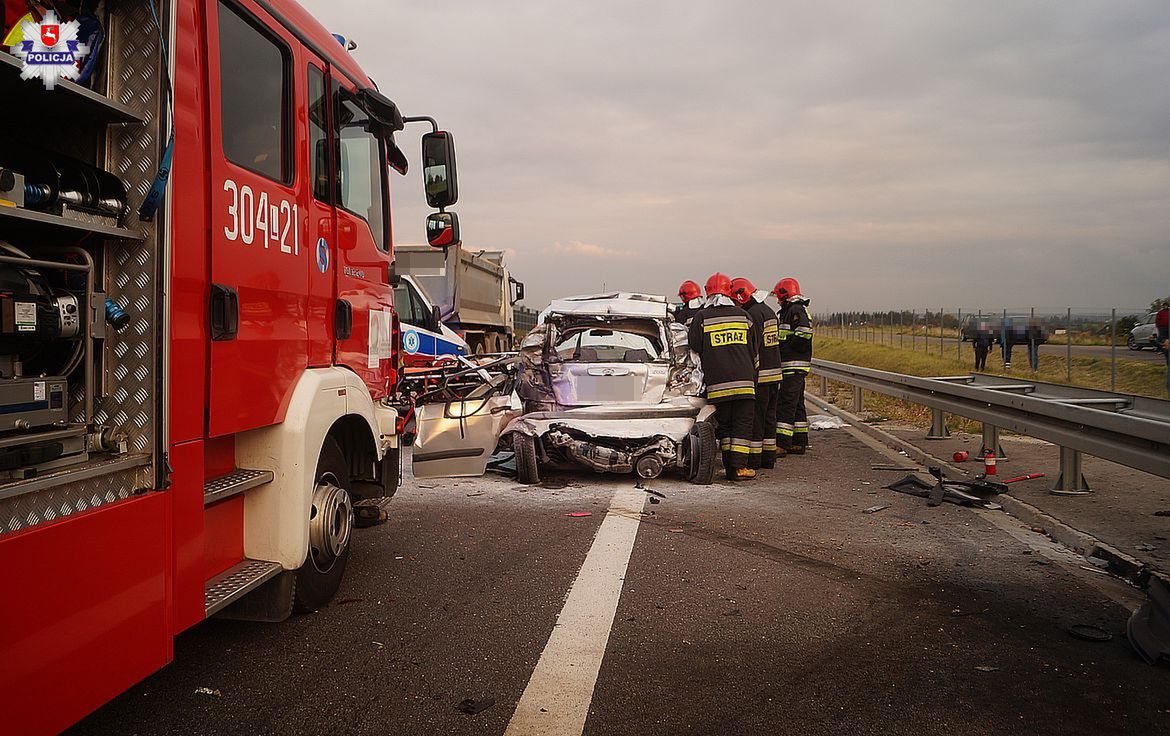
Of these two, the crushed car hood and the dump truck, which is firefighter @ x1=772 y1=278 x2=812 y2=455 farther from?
the dump truck

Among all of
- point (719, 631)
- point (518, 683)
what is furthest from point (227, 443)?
point (719, 631)

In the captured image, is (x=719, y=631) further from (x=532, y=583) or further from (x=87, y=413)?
(x=87, y=413)

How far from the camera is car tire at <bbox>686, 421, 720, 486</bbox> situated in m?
8.27

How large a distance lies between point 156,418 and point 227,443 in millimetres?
800

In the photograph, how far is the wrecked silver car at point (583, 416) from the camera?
7.96 metres

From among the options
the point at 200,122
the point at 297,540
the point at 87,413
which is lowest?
the point at 297,540

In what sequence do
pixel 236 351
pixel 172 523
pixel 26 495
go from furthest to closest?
pixel 236 351
pixel 172 523
pixel 26 495

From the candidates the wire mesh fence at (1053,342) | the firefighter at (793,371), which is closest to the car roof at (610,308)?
the firefighter at (793,371)

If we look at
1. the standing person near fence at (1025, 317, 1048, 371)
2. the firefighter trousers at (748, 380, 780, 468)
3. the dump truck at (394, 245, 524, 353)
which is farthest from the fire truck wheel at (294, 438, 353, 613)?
the standing person near fence at (1025, 317, 1048, 371)

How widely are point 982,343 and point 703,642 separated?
23.5 m

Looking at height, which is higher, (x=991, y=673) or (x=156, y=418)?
(x=156, y=418)

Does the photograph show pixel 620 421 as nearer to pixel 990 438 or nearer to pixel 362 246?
pixel 990 438

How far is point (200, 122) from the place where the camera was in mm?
3039

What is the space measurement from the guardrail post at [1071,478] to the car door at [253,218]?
6.23 meters
